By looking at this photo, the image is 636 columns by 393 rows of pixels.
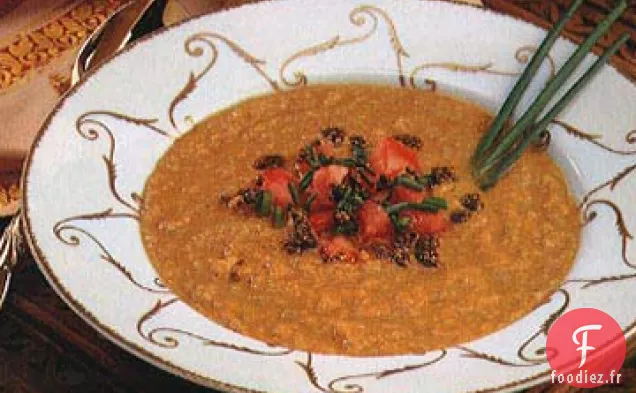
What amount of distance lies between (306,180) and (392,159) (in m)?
0.14

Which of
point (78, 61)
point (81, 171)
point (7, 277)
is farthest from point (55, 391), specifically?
point (78, 61)

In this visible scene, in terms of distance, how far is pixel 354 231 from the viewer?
1739 millimetres

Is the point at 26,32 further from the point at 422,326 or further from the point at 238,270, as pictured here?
the point at 422,326

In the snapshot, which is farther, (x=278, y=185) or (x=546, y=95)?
(x=546, y=95)

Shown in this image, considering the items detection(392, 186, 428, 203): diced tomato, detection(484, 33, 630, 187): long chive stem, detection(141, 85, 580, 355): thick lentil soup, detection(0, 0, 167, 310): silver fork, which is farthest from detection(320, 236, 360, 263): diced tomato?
detection(0, 0, 167, 310): silver fork

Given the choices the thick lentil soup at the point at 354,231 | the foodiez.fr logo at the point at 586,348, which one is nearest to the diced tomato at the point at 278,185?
the thick lentil soup at the point at 354,231

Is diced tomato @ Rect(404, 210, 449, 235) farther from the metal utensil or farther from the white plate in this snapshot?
the metal utensil

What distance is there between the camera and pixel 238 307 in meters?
1.66

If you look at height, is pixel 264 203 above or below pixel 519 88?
below

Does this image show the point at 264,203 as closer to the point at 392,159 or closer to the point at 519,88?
the point at 392,159

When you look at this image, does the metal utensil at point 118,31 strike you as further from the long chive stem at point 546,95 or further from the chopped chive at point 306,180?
the long chive stem at point 546,95

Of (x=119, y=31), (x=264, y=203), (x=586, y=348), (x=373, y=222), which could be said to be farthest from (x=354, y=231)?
(x=119, y=31)

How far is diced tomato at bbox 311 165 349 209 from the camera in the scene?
1776mm

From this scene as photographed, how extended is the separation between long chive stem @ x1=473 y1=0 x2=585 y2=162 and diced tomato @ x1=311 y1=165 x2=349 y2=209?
0.24 m
